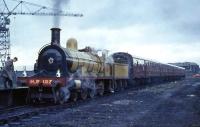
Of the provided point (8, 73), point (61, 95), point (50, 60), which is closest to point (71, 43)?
point (50, 60)

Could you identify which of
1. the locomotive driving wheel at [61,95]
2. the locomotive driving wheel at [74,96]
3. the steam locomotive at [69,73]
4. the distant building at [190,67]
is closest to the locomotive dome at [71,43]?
the steam locomotive at [69,73]

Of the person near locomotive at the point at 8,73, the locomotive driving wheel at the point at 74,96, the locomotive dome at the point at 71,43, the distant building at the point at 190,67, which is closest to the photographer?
the person near locomotive at the point at 8,73

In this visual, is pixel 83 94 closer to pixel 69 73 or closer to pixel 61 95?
pixel 69 73

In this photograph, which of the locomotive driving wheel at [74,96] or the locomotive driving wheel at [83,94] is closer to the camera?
the locomotive driving wheel at [74,96]

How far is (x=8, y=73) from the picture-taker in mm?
20062

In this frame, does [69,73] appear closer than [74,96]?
Yes

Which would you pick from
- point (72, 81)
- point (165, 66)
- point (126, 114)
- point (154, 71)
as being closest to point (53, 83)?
point (72, 81)

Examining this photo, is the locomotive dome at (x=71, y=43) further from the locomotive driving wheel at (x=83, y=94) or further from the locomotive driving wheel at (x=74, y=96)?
the locomotive driving wheel at (x=74, y=96)

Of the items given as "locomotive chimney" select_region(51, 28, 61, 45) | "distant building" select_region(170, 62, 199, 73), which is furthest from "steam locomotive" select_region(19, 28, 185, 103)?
"distant building" select_region(170, 62, 199, 73)

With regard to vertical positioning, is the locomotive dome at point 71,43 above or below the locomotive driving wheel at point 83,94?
above

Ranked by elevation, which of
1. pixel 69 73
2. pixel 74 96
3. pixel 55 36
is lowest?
pixel 74 96

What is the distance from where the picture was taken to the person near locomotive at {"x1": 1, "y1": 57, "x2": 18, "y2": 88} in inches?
787

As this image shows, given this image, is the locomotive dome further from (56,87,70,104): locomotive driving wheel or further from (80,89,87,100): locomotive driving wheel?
(56,87,70,104): locomotive driving wheel

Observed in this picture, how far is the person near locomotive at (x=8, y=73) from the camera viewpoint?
20.0m
